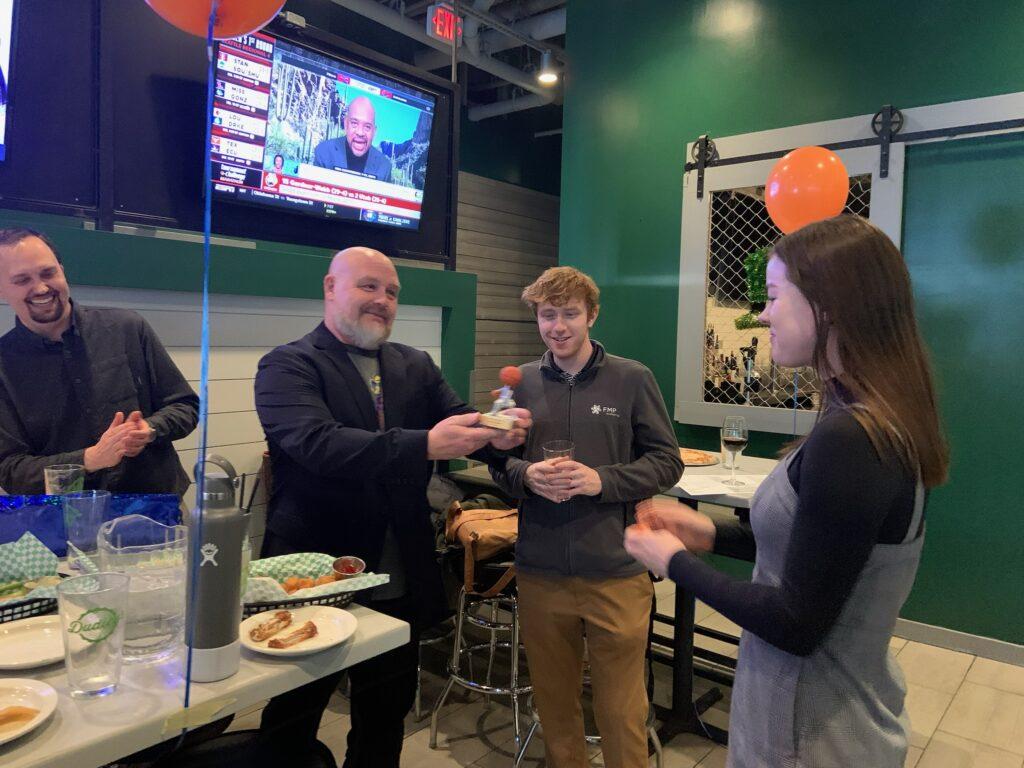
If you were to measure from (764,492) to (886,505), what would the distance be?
0.70ft

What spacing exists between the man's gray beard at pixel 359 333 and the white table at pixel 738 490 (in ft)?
3.58

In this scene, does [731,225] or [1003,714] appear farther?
[731,225]

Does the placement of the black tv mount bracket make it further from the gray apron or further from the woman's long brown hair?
the gray apron

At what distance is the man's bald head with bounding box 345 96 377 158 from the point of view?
3281 mm

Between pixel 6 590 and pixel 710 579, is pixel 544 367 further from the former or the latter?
pixel 6 590

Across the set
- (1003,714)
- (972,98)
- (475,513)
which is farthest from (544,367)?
(972,98)

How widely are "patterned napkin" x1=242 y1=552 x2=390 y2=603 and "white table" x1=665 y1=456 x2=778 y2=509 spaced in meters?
1.14

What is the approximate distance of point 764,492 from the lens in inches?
48.3

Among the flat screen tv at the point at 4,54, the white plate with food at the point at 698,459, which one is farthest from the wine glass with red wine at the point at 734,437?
the flat screen tv at the point at 4,54

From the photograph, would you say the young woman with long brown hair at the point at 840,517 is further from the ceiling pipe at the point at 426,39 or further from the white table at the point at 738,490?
the ceiling pipe at the point at 426,39

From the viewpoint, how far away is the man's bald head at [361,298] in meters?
2.03

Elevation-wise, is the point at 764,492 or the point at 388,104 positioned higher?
the point at 388,104

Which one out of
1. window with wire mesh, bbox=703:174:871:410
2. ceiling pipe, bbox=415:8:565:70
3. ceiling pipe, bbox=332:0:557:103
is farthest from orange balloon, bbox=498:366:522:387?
ceiling pipe, bbox=415:8:565:70

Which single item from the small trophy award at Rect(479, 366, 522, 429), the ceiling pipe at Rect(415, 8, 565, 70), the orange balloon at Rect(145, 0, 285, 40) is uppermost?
the ceiling pipe at Rect(415, 8, 565, 70)
